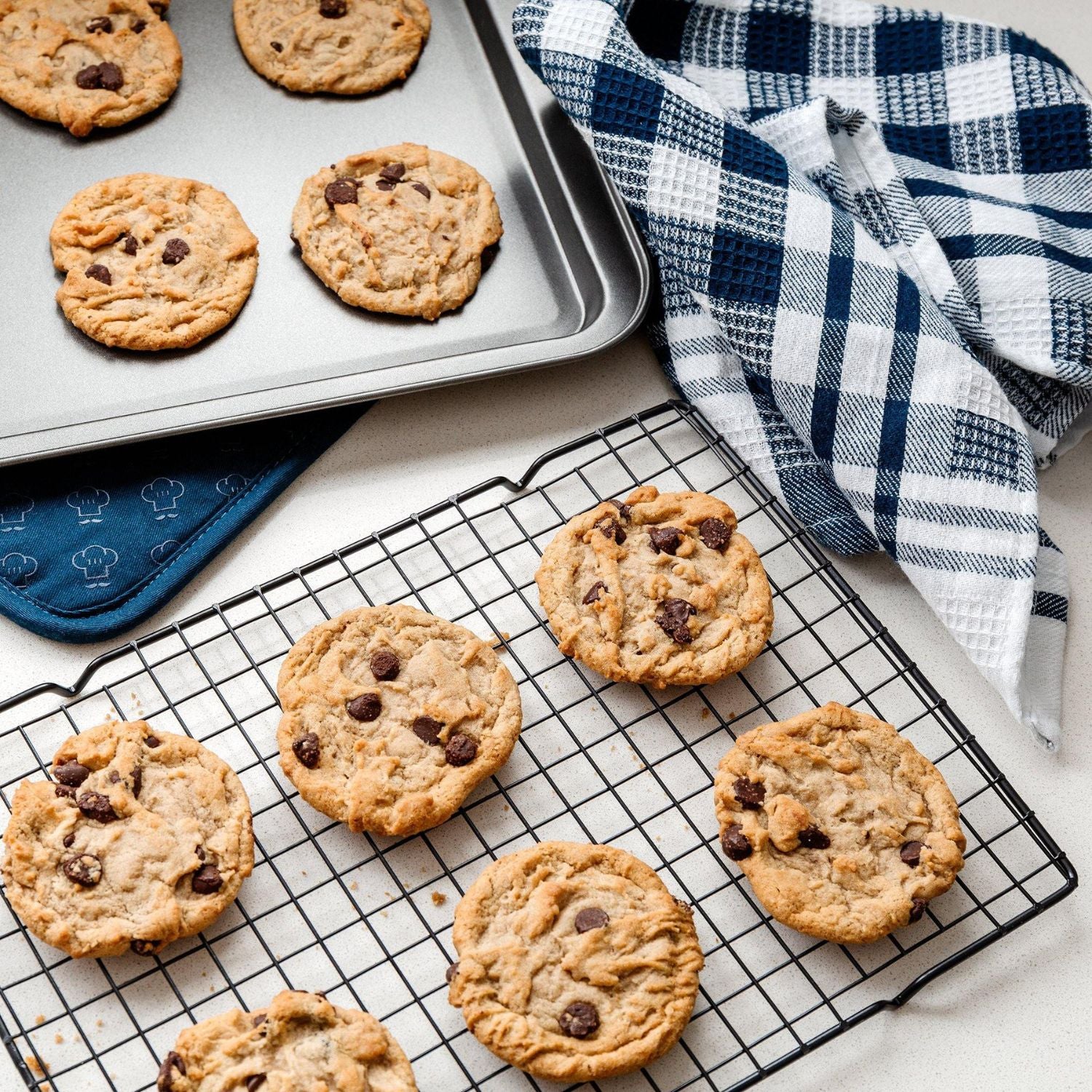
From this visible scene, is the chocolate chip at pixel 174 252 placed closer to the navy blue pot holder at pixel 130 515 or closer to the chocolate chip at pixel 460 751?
the navy blue pot holder at pixel 130 515

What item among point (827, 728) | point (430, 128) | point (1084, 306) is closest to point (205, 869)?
point (827, 728)

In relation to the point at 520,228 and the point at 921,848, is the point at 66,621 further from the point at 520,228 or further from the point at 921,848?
the point at 921,848

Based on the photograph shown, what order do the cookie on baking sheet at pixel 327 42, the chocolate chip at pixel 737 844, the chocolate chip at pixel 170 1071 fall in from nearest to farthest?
the chocolate chip at pixel 170 1071, the chocolate chip at pixel 737 844, the cookie on baking sheet at pixel 327 42

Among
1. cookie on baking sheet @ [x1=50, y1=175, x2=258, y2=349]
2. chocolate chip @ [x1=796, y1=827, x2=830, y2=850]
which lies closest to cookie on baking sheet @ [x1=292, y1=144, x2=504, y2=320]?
cookie on baking sheet @ [x1=50, y1=175, x2=258, y2=349]

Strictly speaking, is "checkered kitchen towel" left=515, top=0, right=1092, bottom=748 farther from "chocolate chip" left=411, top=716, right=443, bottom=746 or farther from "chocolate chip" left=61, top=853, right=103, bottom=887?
"chocolate chip" left=61, top=853, right=103, bottom=887

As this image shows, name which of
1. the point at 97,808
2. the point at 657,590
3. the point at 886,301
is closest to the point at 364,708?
the point at 97,808

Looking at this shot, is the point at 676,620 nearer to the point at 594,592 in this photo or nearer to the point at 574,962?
the point at 594,592

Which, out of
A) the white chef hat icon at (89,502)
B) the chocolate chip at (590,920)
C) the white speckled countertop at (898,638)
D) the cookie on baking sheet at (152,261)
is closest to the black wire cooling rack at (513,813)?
the white speckled countertop at (898,638)
